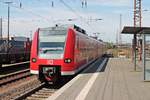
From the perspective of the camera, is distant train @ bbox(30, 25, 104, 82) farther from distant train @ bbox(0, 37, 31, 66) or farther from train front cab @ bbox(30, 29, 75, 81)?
distant train @ bbox(0, 37, 31, 66)

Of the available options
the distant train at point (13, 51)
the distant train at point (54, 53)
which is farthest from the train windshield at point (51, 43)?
the distant train at point (13, 51)

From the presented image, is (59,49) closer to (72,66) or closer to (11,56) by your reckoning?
(72,66)

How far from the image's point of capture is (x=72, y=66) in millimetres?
15633

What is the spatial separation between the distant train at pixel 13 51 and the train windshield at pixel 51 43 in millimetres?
10655

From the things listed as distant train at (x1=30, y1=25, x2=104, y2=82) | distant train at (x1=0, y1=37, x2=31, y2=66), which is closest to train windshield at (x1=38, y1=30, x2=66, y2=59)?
distant train at (x1=30, y1=25, x2=104, y2=82)

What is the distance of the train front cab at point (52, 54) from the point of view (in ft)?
50.9

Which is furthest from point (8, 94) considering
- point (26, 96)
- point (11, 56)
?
point (11, 56)

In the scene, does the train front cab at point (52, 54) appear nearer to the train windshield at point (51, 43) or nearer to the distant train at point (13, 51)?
the train windshield at point (51, 43)

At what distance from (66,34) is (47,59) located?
147 centimetres

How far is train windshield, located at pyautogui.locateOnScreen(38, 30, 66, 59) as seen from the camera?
51.6 ft

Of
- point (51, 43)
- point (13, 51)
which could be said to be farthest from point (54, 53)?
Answer: point (13, 51)

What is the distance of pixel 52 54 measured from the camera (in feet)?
51.4

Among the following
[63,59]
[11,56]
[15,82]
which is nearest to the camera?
A: [63,59]

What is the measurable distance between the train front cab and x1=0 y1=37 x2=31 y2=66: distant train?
10.7 m
